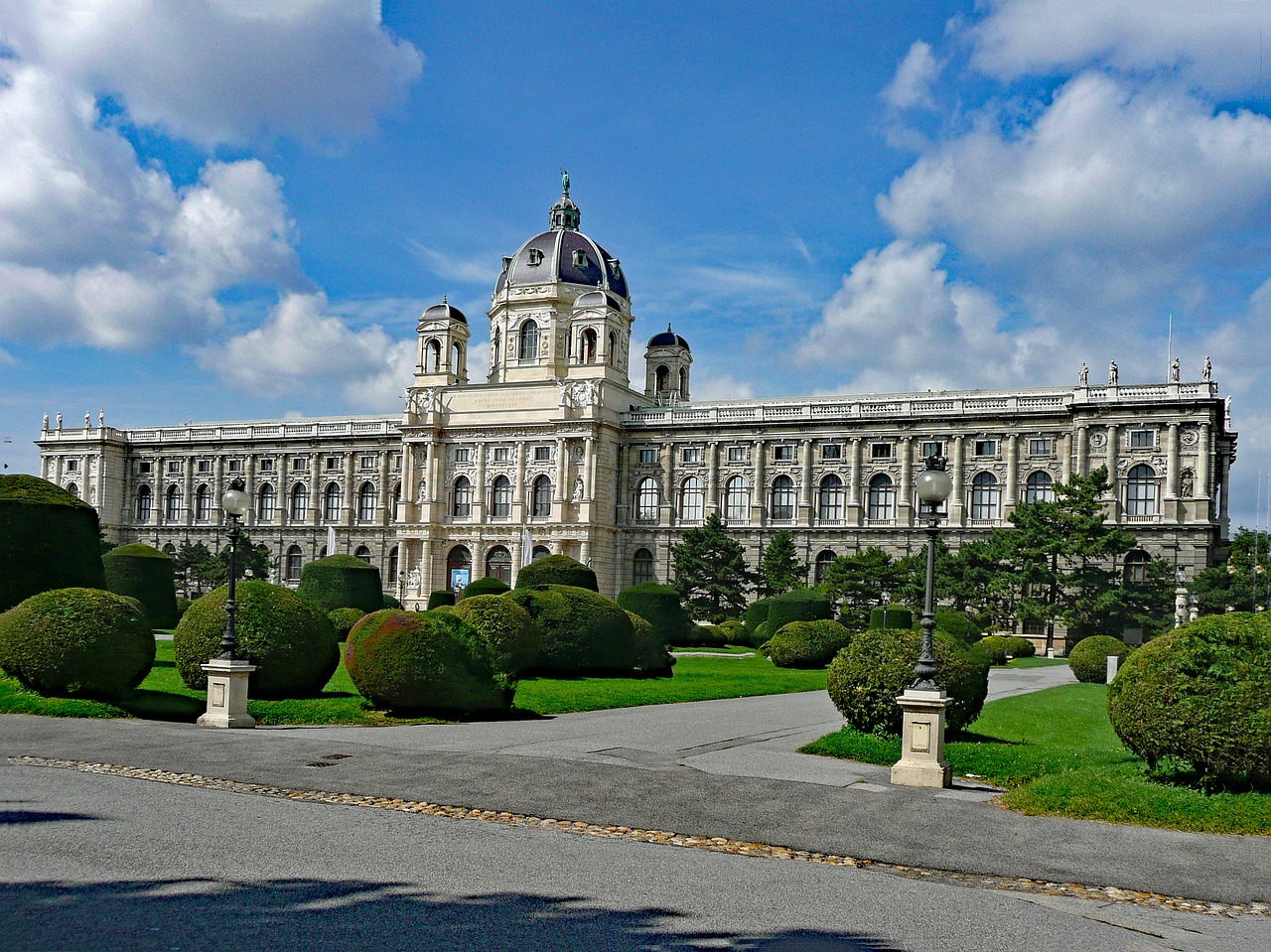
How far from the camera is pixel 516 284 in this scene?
290ft

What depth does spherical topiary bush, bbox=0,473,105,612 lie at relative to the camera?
25.8 meters

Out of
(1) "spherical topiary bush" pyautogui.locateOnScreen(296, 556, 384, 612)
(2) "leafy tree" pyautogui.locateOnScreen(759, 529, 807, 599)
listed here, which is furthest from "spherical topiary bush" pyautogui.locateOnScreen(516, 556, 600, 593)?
(2) "leafy tree" pyautogui.locateOnScreen(759, 529, 807, 599)

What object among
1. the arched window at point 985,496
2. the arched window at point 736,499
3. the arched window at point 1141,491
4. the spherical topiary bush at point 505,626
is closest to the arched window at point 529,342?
the arched window at point 736,499

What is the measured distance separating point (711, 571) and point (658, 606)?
2339cm

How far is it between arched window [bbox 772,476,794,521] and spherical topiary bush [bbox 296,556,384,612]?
3568 cm

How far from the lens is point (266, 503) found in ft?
303

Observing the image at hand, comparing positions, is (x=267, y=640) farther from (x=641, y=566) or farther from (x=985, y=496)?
(x=641, y=566)

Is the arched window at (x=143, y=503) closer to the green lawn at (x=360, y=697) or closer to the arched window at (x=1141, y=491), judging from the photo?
the green lawn at (x=360, y=697)

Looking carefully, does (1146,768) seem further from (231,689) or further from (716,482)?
(716,482)

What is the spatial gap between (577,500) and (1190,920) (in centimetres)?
6941

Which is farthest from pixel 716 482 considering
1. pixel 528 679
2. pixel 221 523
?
pixel 528 679

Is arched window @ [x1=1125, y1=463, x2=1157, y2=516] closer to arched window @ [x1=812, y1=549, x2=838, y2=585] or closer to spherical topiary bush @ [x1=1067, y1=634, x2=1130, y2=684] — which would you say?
arched window @ [x1=812, y1=549, x2=838, y2=585]

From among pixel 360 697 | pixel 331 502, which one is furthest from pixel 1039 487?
pixel 360 697

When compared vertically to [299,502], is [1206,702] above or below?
below
